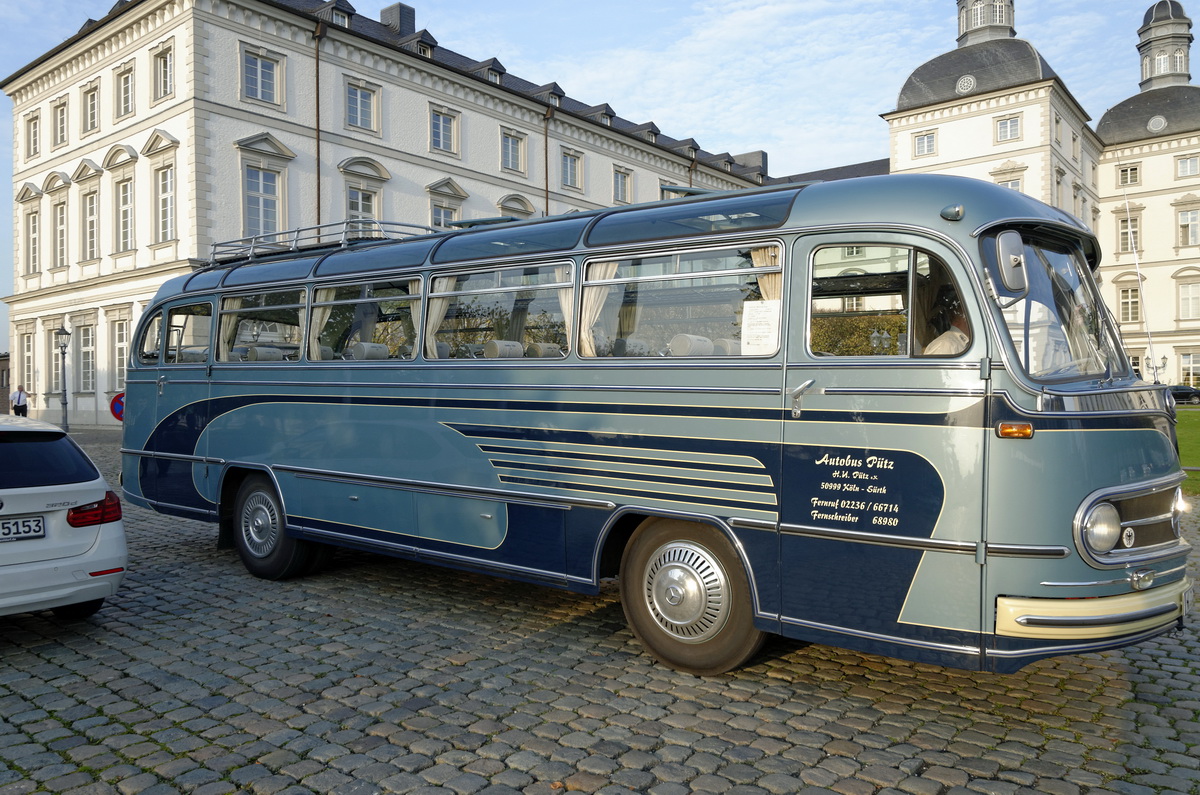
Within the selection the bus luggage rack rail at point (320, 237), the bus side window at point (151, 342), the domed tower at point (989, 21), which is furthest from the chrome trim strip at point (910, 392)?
the domed tower at point (989, 21)

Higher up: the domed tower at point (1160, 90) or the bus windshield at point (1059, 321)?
the domed tower at point (1160, 90)

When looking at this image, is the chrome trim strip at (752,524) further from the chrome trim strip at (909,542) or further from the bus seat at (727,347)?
the bus seat at (727,347)

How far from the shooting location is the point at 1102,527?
4.45m

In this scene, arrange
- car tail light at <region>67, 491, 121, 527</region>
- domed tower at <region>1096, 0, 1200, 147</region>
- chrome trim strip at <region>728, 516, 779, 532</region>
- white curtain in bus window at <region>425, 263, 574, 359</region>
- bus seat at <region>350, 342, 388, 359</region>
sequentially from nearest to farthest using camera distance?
chrome trim strip at <region>728, 516, 779, 532</region>
car tail light at <region>67, 491, 121, 527</region>
white curtain in bus window at <region>425, 263, 574, 359</region>
bus seat at <region>350, 342, 388, 359</region>
domed tower at <region>1096, 0, 1200, 147</region>

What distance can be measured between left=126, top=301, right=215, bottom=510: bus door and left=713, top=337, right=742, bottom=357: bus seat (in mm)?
5691

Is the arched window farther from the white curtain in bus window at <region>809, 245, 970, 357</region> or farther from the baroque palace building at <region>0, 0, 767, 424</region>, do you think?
the white curtain in bus window at <region>809, 245, 970, 357</region>

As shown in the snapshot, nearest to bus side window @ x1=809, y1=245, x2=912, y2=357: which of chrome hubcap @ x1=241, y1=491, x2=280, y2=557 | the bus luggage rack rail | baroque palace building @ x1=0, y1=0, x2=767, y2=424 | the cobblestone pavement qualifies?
the cobblestone pavement

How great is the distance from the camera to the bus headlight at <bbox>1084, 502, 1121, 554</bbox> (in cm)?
439

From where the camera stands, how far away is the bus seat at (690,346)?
18.3 feet

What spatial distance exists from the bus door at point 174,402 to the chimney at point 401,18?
32828 mm

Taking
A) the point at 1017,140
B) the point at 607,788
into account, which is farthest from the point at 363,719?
the point at 1017,140

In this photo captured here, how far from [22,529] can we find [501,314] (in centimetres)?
339

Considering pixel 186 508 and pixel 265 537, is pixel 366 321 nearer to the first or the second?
pixel 265 537

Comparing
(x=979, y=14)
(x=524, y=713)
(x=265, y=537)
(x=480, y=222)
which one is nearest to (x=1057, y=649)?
(x=524, y=713)
